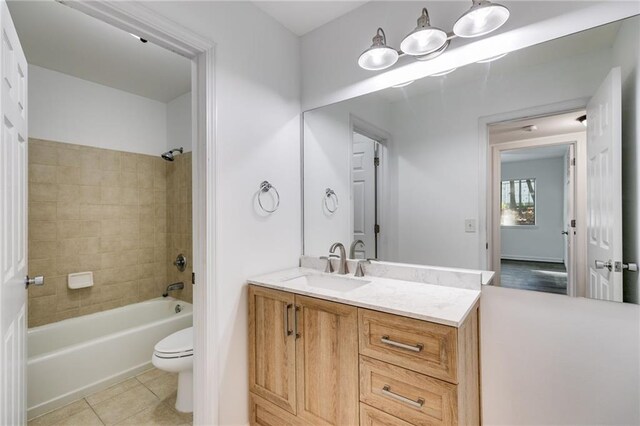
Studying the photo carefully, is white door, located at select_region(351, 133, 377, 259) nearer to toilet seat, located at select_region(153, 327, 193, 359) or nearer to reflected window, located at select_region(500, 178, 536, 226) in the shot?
reflected window, located at select_region(500, 178, 536, 226)

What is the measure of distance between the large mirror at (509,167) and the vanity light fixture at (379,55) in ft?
0.58

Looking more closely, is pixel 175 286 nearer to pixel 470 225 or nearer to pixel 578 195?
pixel 470 225

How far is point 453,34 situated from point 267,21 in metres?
1.16

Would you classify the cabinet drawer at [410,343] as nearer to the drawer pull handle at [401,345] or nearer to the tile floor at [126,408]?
the drawer pull handle at [401,345]

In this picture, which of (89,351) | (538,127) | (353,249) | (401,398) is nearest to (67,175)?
(89,351)

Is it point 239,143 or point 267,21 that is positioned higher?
point 267,21

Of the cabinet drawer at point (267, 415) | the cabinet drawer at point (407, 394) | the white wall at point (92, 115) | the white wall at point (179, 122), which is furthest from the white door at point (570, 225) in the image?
the white wall at point (92, 115)

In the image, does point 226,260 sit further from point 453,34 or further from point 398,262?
point 453,34

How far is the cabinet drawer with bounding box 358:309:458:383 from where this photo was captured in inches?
41.6

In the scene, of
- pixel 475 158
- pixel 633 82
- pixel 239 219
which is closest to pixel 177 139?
pixel 239 219

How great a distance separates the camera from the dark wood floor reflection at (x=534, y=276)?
1.30 meters

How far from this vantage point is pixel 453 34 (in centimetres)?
144

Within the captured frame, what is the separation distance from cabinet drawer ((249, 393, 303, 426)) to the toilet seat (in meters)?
0.58

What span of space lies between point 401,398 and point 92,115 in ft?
11.1
